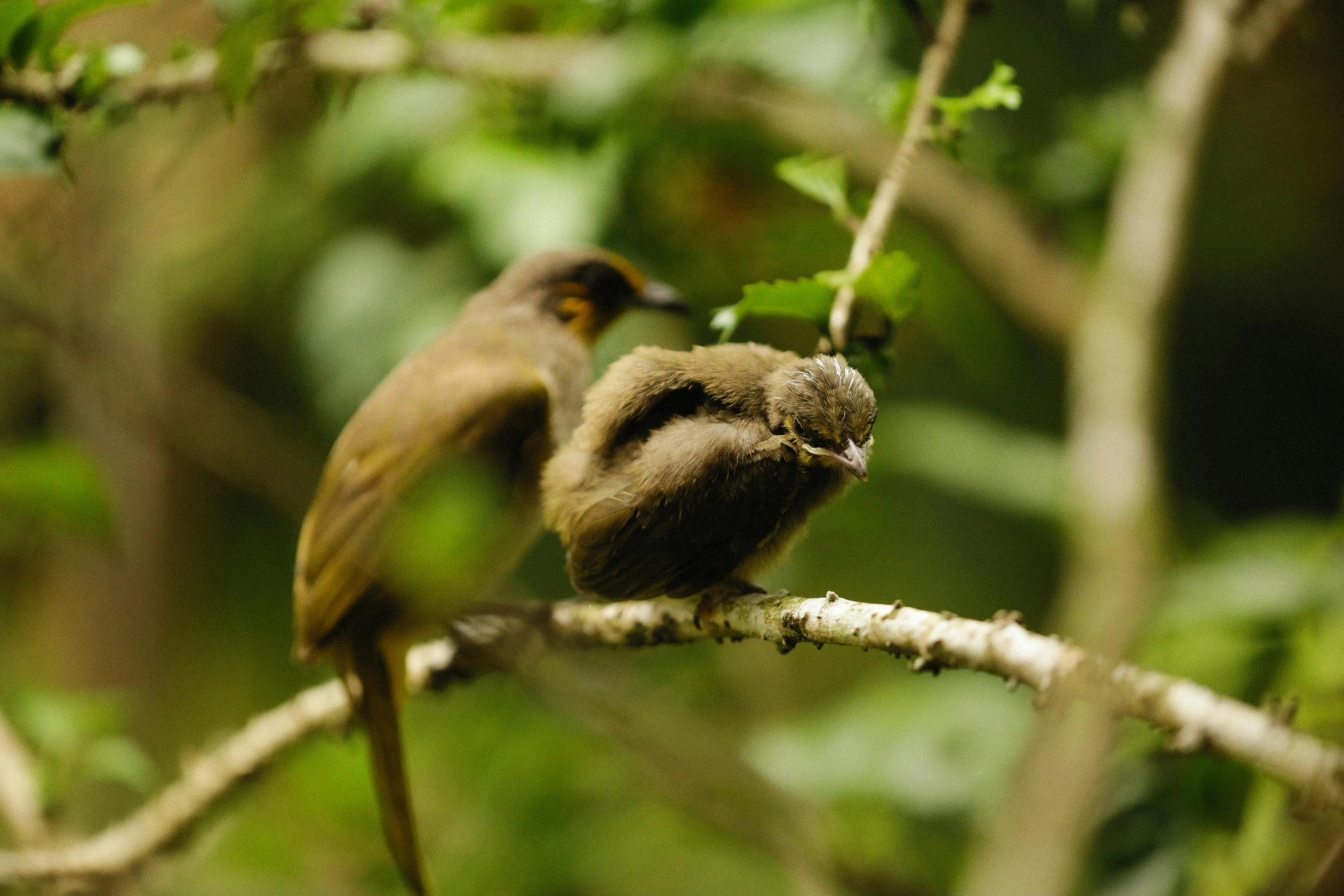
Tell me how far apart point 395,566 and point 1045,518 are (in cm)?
186

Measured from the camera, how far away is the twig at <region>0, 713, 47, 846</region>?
2557mm

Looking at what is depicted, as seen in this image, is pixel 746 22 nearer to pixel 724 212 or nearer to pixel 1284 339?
pixel 724 212

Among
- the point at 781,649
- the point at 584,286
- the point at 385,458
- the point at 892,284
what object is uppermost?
the point at 584,286

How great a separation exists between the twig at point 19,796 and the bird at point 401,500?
3.07 ft

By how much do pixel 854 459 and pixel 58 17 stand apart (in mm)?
1211

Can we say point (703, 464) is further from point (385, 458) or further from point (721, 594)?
point (385, 458)

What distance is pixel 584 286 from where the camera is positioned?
2568mm

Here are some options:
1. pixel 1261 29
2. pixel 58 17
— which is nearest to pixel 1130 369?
pixel 1261 29

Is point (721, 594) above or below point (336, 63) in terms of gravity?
below

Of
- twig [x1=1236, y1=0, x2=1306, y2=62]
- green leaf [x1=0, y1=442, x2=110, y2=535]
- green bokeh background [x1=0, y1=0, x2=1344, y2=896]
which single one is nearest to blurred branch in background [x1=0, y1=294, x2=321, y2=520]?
green bokeh background [x1=0, y1=0, x2=1344, y2=896]

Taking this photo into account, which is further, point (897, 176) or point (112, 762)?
point (112, 762)

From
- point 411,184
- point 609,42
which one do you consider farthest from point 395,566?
point 411,184

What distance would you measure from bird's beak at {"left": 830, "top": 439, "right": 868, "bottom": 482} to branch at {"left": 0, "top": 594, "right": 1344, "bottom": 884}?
15 cm

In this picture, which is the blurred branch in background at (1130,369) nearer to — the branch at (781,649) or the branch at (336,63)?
the branch at (781,649)
